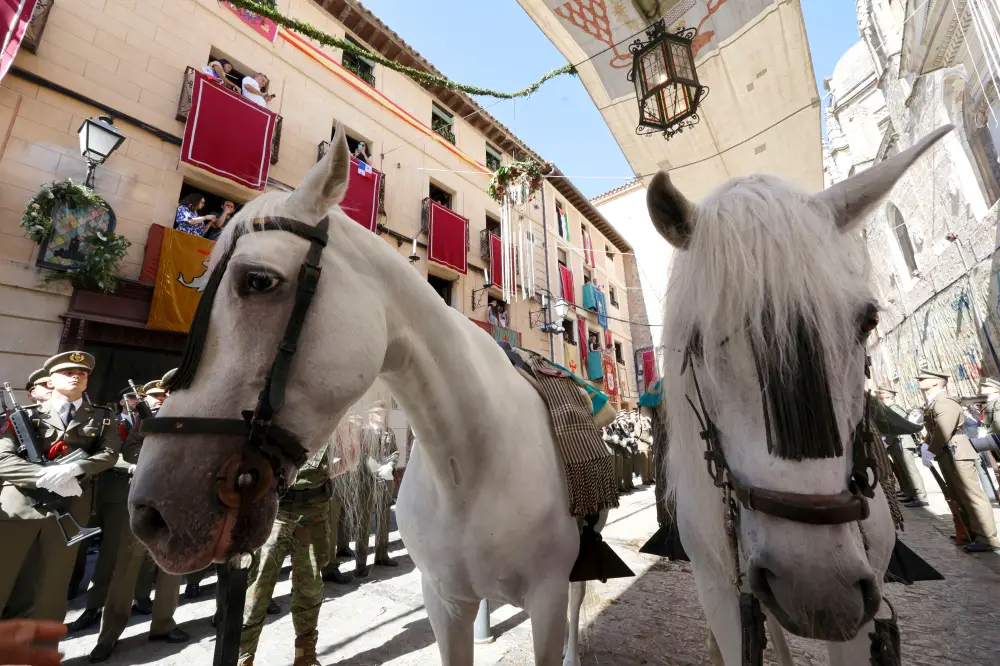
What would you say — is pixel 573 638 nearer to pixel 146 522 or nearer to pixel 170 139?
pixel 146 522

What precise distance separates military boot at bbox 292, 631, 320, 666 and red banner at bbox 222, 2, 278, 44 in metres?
11.8

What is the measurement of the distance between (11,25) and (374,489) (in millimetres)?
8242

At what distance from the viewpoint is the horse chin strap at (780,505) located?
917mm

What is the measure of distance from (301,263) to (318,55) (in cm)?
1282

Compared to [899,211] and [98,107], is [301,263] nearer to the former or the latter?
[98,107]

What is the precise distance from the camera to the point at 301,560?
322cm

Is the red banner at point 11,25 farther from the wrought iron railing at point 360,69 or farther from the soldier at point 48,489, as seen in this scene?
the wrought iron railing at point 360,69

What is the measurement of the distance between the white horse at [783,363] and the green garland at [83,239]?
8.46 metres

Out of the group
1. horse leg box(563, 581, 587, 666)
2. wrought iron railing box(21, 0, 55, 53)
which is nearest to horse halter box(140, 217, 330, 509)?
horse leg box(563, 581, 587, 666)

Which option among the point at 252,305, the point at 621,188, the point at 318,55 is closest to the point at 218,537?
the point at 252,305

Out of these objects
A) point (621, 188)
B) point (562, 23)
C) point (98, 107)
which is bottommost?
point (562, 23)

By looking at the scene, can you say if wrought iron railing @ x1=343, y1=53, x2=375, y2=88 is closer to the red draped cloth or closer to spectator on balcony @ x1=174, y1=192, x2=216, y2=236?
spectator on balcony @ x1=174, y1=192, x2=216, y2=236

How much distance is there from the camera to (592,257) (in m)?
21.7

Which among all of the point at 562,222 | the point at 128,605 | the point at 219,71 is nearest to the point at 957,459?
the point at 128,605
